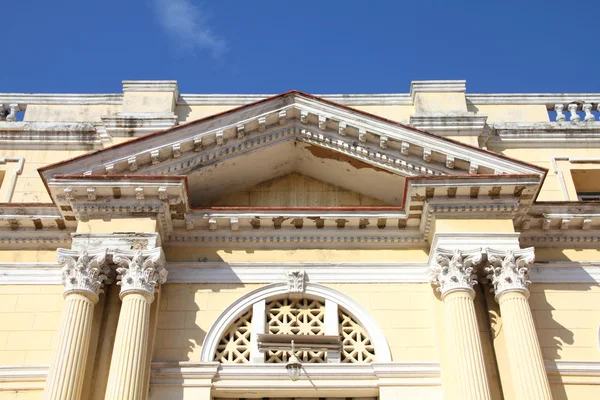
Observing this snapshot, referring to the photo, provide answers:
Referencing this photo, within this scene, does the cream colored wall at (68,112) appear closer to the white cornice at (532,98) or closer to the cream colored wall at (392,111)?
the cream colored wall at (392,111)

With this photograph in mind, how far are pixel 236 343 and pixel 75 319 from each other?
2707mm

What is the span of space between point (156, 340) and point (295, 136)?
4.58m

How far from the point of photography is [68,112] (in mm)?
18312

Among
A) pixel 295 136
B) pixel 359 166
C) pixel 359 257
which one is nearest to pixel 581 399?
pixel 359 257

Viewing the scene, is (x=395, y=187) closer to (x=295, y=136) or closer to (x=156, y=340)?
(x=295, y=136)

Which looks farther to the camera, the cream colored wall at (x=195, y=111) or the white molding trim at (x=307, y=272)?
the cream colored wall at (x=195, y=111)

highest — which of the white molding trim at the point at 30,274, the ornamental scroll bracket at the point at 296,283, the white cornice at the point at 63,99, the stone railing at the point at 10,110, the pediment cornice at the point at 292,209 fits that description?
the white cornice at the point at 63,99

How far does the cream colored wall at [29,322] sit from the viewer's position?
555 inches

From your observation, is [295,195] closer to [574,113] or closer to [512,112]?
[512,112]

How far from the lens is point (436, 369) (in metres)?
13.9

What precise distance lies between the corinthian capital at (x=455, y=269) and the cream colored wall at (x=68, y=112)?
313 inches

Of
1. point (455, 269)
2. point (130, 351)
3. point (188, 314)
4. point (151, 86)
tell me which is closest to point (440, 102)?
point (455, 269)

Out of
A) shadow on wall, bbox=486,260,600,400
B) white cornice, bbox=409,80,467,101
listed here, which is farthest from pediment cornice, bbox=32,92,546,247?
white cornice, bbox=409,80,467,101

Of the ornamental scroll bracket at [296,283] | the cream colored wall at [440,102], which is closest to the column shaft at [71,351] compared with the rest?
the ornamental scroll bracket at [296,283]
